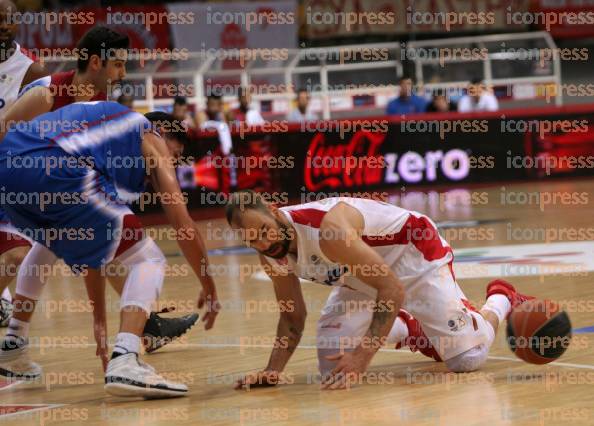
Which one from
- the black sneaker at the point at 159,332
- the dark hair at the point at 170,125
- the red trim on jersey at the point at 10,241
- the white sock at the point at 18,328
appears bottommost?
the black sneaker at the point at 159,332

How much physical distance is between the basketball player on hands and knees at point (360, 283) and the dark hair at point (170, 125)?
81cm

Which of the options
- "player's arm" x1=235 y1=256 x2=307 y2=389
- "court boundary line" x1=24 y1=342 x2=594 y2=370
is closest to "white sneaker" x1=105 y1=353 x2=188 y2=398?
"player's arm" x1=235 y1=256 x2=307 y2=389

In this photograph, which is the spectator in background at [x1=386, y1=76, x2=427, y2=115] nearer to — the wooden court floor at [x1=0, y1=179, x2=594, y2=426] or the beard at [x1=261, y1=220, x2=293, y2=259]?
the wooden court floor at [x1=0, y1=179, x2=594, y2=426]

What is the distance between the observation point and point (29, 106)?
695cm

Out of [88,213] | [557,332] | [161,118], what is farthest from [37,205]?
[557,332]

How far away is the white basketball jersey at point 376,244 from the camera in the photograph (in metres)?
6.03

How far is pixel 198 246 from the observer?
6.05 m

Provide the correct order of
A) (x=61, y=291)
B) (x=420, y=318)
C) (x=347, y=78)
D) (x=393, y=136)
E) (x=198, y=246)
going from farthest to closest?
(x=347, y=78)
(x=393, y=136)
(x=61, y=291)
(x=420, y=318)
(x=198, y=246)

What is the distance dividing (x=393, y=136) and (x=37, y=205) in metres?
12.6

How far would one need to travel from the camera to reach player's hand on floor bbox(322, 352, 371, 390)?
5.82m

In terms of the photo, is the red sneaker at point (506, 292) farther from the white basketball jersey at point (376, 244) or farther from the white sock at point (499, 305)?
the white basketball jersey at point (376, 244)

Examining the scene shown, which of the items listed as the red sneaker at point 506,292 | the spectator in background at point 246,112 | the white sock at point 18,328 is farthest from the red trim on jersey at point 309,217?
the spectator in background at point 246,112

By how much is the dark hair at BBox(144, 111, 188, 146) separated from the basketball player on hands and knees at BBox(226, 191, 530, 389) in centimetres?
81

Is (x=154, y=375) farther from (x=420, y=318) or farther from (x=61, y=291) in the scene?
(x=61, y=291)
